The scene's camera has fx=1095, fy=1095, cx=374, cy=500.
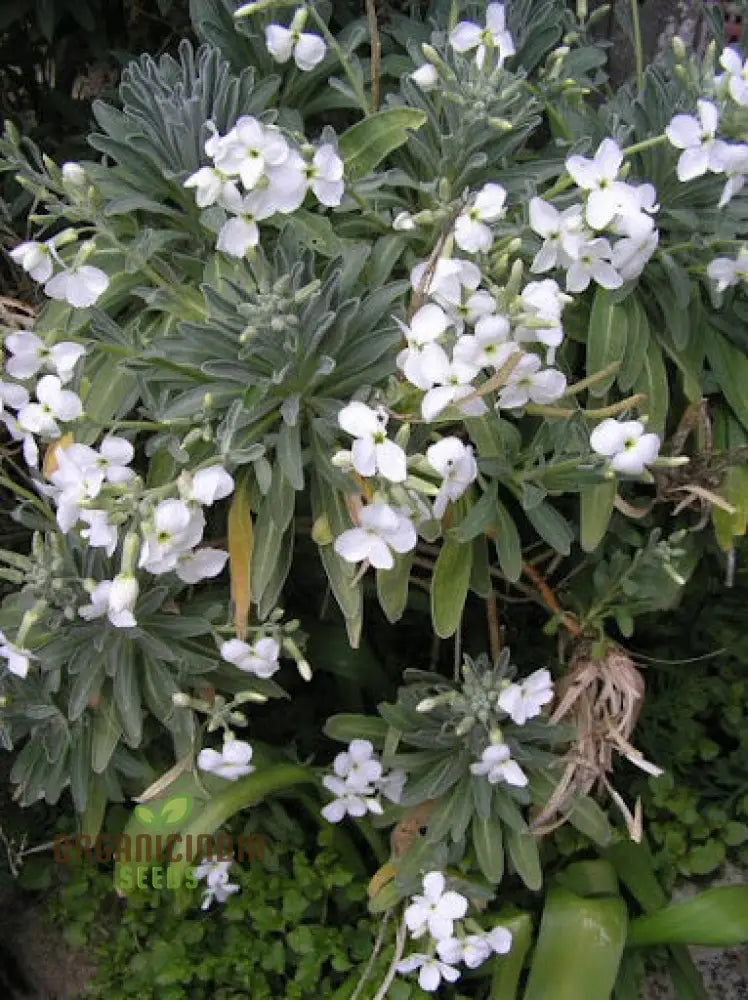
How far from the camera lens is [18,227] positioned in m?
2.17

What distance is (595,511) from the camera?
158 centimetres

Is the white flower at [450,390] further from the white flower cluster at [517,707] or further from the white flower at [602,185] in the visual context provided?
the white flower cluster at [517,707]

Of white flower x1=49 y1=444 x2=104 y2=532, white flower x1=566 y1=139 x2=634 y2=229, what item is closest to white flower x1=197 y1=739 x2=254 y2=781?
white flower x1=49 y1=444 x2=104 y2=532

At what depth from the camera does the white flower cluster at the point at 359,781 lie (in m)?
1.74

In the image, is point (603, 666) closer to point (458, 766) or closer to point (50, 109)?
point (458, 766)

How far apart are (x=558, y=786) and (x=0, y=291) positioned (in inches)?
54.9

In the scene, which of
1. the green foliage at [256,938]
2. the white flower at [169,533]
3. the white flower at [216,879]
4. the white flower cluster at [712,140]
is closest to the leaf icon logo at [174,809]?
the white flower at [216,879]

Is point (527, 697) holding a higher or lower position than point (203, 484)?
lower

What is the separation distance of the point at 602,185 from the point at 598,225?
0.05 meters

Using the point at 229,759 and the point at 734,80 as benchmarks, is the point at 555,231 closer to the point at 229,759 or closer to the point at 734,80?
the point at 734,80

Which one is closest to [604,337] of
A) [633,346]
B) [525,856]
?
[633,346]

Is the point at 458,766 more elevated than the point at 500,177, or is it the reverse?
the point at 500,177

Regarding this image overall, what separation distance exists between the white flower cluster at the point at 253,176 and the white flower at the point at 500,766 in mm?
782

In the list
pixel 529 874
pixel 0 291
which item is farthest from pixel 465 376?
pixel 0 291
